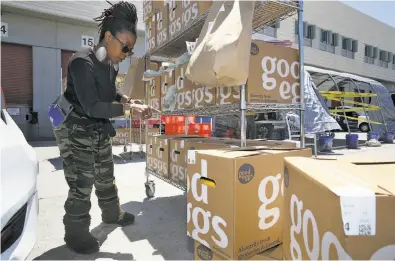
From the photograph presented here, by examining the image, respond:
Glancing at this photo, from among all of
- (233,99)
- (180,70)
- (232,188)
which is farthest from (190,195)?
(180,70)

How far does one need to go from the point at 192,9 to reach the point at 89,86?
4.63 ft

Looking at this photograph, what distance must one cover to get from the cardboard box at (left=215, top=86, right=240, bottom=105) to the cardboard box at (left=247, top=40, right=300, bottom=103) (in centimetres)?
11

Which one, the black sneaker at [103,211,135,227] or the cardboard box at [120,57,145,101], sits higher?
the cardboard box at [120,57,145,101]

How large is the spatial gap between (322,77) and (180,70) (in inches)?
307

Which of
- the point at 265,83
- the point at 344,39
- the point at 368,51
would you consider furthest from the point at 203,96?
the point at 368,51

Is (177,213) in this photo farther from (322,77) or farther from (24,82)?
(24,82)

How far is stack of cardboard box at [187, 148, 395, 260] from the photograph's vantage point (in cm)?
74

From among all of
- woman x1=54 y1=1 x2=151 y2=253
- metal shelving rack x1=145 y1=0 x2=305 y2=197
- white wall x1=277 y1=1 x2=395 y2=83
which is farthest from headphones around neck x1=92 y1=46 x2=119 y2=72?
white wall x1=277 y1=1 x2=395 y2=83

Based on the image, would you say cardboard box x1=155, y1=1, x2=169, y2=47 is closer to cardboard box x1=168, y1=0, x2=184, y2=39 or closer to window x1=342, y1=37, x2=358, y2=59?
cardboard box x1=168, y1=0, x2=184, y2=39

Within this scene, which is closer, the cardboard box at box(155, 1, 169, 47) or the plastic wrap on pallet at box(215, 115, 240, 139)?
the cardboard box at box(155, 1, 169, 47)

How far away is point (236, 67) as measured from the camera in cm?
173

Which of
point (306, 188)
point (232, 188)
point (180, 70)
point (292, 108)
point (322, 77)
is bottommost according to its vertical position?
point (232, 188)

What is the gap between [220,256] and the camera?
1.61m

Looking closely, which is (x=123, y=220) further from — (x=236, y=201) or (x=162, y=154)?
(x=236, y=201)
